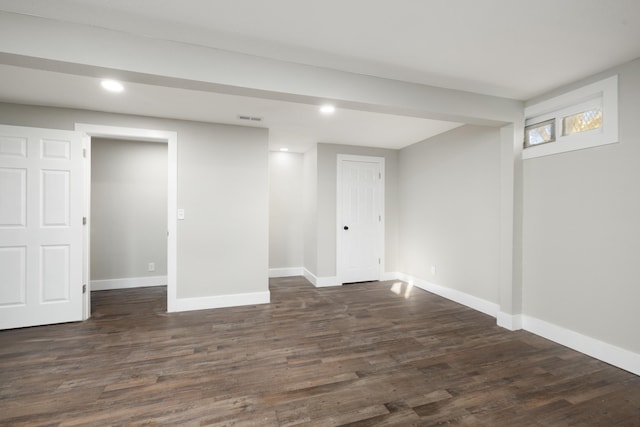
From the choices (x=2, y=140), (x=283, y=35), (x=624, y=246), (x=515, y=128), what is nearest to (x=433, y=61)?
(x=283, y=35)

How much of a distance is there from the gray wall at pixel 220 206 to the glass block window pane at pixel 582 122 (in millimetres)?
3350

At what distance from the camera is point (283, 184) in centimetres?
554

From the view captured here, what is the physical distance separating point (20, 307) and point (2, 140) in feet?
5.81

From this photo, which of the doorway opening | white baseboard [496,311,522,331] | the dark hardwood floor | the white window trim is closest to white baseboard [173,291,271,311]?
the dark hardwood floor

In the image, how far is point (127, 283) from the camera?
4652mm

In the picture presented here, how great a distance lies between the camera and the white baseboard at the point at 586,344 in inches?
90.1

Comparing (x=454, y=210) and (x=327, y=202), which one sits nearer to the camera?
(x=454, y=210)

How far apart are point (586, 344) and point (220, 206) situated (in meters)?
4.12

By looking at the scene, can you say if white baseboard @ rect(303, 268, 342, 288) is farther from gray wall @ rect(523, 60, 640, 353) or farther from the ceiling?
the ceiling

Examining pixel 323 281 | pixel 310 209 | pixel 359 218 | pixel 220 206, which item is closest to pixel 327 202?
pixel 310 209

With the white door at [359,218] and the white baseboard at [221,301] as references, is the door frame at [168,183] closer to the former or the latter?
the white baseboard at [221,301]

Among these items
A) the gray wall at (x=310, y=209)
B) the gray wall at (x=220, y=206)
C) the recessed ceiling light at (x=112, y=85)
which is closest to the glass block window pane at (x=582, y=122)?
the gray wall at (x=310, y=209)

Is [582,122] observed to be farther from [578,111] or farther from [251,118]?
[251,118]

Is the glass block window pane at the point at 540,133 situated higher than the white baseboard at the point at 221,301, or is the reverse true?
the glass block window pane at the point at 540,133
